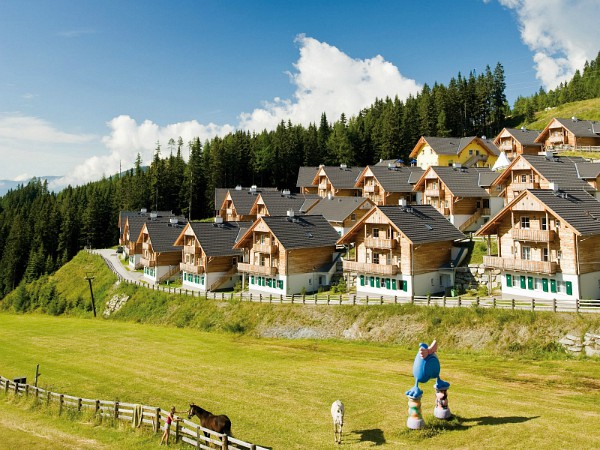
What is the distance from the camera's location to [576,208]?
3988 cm

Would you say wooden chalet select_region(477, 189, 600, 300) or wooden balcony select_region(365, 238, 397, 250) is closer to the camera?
wooden chalet select_region(477, 189, 600, 300)

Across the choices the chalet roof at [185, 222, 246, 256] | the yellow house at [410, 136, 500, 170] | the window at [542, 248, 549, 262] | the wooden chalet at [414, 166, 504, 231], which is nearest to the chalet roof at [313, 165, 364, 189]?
the yellow house at [410, 136, 500, 170]

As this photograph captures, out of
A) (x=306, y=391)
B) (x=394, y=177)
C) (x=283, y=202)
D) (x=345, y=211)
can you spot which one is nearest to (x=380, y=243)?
(x=345, y=211)

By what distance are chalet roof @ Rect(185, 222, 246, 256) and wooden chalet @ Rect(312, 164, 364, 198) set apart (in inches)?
1052

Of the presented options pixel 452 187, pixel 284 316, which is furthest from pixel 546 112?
pixel 284 316

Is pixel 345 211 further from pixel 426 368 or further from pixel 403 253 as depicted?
pixel 426 368

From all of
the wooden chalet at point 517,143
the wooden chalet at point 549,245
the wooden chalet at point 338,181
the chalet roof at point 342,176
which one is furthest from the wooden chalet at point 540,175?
the chalet roof at point 342,176

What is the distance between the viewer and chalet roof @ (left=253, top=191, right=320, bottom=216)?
256 ft

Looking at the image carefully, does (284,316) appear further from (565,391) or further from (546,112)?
(546,112)

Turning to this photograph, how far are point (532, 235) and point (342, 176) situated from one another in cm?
5413

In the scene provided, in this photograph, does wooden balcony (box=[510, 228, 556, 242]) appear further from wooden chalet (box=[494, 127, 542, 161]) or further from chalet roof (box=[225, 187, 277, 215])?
chalet roof (box=[225, 187, 277, 215])

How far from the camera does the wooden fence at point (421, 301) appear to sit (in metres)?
33.9

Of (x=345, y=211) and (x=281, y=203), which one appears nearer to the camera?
(x=345, y=211)

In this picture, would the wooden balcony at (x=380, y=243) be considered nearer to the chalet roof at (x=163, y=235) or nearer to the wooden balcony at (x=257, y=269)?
the wooden balcony at (x=257, y=269)
